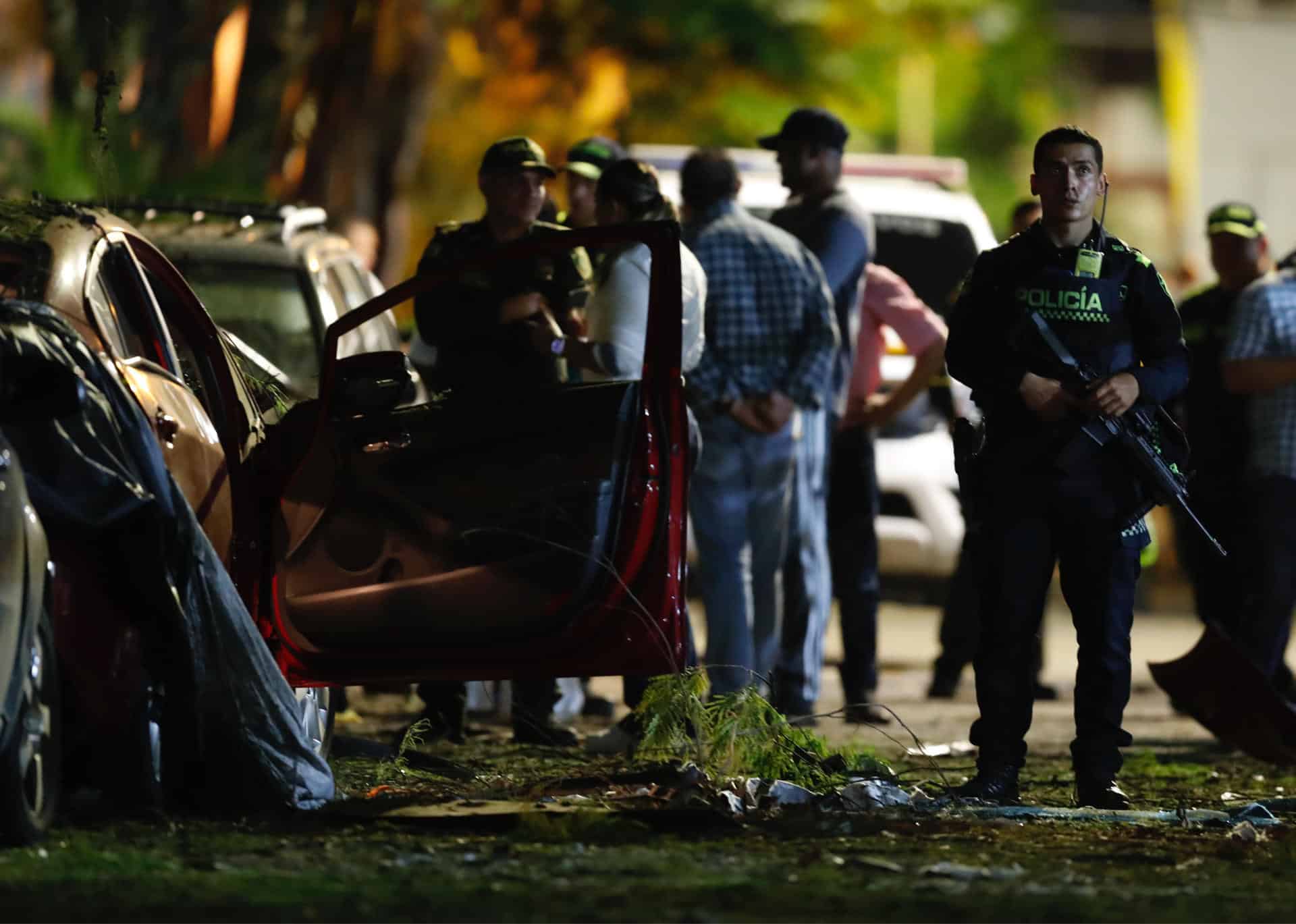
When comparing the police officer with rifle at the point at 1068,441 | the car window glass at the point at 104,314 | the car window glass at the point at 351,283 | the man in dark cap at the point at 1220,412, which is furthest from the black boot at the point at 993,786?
the car window glass at the point at 351,283

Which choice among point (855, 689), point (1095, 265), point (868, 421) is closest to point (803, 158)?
point (868, 421)

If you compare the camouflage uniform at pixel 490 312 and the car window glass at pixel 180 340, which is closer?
the car window glass at pixel 180 340

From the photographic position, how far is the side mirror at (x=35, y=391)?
6.81 metres

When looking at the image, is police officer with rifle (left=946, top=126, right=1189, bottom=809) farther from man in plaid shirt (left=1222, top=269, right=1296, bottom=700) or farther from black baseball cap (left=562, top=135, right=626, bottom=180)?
black baseball cap (left=562, top=135, right=626, bottom=180)

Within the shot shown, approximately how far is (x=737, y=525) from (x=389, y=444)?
290 centimetres

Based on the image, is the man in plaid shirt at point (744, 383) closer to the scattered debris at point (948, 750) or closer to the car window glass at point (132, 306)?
the scattered debris at point (948, 750)

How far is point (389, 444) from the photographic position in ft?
25.6

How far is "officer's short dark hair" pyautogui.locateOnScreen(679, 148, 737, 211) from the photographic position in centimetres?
1056

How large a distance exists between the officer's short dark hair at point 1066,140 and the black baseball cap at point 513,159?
2.31m

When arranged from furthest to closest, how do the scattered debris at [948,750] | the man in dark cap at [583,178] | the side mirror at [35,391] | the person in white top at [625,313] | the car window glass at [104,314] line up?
the man in dark cap at [583,178]
the scattered debris at [948,750]
the person in white top at [625,313]
the car window glass at [104,314]
the side mirror at [35,391]

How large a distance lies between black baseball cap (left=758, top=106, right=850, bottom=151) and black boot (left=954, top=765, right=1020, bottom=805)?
3.64 meters

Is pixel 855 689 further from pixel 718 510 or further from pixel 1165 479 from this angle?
pixel 1165 479

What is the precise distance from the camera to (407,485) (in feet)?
25.5

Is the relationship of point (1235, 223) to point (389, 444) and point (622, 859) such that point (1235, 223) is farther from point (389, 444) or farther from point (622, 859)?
point (622, 859)
